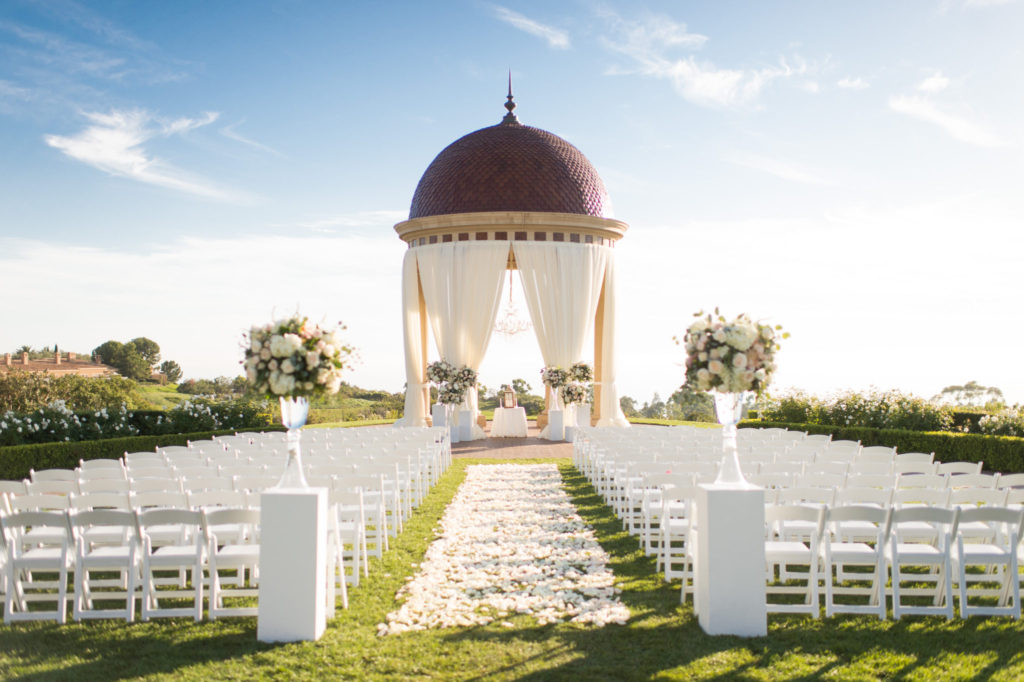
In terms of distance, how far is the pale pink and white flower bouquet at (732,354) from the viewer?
6129mm

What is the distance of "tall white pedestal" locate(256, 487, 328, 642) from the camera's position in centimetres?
567

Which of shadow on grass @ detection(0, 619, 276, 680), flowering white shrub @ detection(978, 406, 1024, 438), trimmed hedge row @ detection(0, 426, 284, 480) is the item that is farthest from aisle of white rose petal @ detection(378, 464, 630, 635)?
flowering white shrub @ detection(978, 406, 1024, 438)

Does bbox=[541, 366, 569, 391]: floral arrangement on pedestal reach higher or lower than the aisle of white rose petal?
higher

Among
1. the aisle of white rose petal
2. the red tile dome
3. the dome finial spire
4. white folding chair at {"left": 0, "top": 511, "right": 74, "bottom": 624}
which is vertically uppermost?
the dome finial spire

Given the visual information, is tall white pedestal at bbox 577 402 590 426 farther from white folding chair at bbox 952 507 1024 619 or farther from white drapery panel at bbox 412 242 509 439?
white folding chair at bbox 952 507 1024 619

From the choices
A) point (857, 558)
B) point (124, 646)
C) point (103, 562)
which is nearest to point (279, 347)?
point (103, 562)

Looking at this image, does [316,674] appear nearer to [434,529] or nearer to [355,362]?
[355,362]

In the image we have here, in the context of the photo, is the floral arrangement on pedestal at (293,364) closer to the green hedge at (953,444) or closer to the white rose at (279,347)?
the white rose at (279,347)

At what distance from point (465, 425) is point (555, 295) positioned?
17.5ft

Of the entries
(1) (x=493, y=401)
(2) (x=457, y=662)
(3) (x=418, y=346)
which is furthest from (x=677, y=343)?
(1) (x=493, y=401)

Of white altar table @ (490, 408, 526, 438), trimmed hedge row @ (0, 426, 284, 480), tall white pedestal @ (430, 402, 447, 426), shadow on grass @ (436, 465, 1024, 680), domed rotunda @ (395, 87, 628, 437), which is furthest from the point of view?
domed rotunda @ (395, 87, 628, 437)

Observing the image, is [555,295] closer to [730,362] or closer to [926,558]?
[730,362]

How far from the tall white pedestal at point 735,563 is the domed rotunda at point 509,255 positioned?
18.3 metres

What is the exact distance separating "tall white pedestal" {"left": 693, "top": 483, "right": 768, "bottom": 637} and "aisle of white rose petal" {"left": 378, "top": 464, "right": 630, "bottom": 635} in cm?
80
